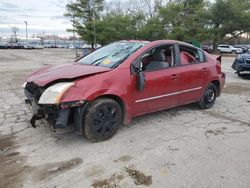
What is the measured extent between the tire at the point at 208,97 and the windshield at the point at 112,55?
6.61ft

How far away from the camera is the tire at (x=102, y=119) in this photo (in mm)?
3584

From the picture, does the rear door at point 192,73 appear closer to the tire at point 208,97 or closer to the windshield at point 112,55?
the tire at point 208,97

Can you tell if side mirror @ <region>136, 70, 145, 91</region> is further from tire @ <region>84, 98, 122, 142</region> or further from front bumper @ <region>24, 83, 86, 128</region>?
front bumper @ <region>24, 83, 86, 128</region>

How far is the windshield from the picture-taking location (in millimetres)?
4148

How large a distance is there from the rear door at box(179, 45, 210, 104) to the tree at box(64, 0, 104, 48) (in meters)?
33.5

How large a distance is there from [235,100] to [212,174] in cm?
428

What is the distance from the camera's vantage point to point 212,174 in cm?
295

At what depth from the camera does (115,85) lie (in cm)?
378

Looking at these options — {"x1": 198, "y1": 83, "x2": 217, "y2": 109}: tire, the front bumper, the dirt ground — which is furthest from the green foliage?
the front bumper

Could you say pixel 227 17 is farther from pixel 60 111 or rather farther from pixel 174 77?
pixel 60 111

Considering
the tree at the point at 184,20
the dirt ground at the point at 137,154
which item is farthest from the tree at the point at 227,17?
the dirt ground at the point at 137,154

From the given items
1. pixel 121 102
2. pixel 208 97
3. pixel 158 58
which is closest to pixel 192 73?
pixel 158 58

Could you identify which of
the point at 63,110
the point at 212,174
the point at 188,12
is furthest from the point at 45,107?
the point at 188,12

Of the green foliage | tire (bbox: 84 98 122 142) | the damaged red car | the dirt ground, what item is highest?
the green foliage
